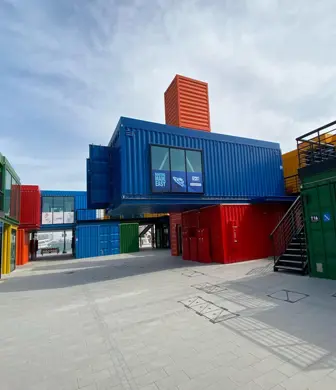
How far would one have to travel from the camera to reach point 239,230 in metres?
12.5

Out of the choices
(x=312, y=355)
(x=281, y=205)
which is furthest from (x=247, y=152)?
(x=312, y=355)

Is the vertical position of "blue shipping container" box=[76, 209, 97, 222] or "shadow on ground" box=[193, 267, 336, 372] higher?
"blue shipping container" box=[76, 209, 97, 222]

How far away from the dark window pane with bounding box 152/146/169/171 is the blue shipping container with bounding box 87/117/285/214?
24 cm

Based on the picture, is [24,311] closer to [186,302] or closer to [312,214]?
[186,302]

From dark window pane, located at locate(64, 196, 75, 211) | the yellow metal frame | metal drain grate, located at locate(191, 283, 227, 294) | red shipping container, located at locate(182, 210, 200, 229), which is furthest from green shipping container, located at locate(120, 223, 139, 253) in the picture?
metal drain grate, located at locate(191, 283, 227, 294)

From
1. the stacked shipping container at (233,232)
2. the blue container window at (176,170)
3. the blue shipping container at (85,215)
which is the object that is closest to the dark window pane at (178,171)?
the blue container window at (176,170)

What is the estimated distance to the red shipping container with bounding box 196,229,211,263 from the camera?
1284 cm

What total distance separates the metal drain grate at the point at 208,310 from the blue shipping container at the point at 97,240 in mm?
18239

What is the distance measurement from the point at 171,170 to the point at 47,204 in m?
18.3

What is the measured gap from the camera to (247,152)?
13906 millimetres

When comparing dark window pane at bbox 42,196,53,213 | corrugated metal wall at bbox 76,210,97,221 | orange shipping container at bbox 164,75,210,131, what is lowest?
corrugated metal wall at bbox 76,210,97,221

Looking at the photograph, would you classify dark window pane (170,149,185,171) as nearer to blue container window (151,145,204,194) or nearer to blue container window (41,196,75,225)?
blue container window (151,145,204,194)

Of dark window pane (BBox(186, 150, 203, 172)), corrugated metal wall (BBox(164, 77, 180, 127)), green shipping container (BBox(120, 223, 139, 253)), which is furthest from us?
green shipping container (BBox(120, 223, 139, 253))

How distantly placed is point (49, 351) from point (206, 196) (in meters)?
9.40
